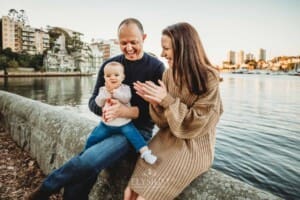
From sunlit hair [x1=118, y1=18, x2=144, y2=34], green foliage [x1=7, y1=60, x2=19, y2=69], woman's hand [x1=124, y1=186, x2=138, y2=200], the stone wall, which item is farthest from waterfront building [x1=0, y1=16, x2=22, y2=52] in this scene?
woman's hand [x1=124, y1=186, x2=138, y2=200]

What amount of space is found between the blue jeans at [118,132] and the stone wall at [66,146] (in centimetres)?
23

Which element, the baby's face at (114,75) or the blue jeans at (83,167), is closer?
the blue jeans at (83,167)

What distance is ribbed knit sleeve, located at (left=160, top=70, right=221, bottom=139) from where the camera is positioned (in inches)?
68.8

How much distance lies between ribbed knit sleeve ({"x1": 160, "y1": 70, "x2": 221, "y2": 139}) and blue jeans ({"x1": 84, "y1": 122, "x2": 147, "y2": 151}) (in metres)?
0.43

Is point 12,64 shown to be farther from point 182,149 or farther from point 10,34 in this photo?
point 182,149

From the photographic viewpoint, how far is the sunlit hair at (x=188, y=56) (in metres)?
1.89

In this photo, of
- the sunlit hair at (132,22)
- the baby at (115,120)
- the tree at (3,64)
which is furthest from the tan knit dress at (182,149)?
the tree at (3,64)

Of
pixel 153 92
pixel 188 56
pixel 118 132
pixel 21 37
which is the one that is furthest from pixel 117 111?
pixel 21 37

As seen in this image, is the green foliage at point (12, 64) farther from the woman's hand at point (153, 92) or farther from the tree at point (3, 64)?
the woman's hand at point (153, 92)

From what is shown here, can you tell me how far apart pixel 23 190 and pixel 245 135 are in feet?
34.7

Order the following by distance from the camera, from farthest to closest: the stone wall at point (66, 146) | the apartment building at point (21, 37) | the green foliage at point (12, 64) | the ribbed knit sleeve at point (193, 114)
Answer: the apartment building at point (21, 37), the green foliage at point (12, 64), the ribbed knit sleeve at point (193, 114), the stone wall at point (66, 146)

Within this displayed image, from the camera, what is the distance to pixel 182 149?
178 centimetres

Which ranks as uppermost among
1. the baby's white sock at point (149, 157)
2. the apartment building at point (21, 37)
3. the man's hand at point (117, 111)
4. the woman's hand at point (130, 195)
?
the apartment building at point (21, 37)

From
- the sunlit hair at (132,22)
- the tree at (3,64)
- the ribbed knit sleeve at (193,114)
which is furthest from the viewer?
the tree at (3,64)
